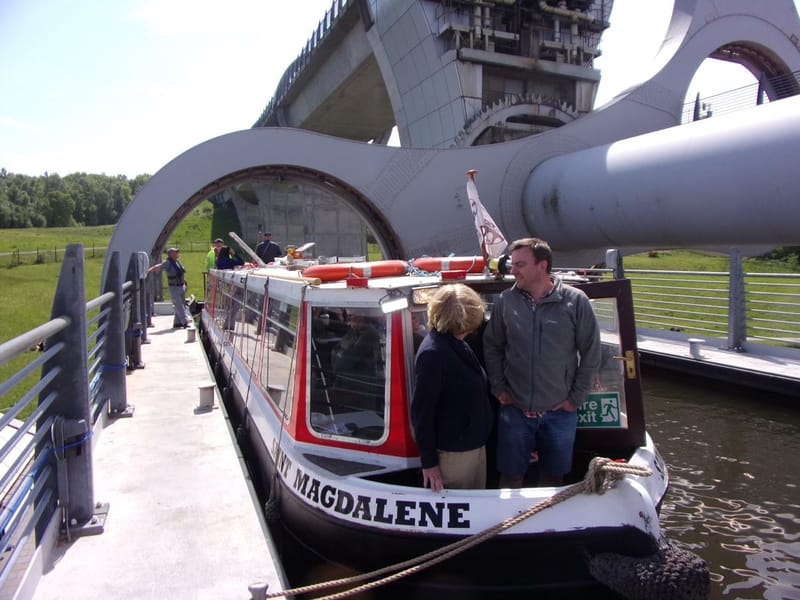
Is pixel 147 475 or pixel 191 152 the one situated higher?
pixel 191 152

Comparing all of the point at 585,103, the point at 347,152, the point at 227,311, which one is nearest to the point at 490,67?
the point at 585,103

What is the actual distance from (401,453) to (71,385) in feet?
6.53

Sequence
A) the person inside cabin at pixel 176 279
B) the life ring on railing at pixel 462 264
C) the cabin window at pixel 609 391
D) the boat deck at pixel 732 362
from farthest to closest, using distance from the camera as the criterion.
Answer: the person inside cabin at pixel 176 279 < the boat deck at pixel 732 362 < the life ring on railing at pixel 462 264 < the cabin window at pixel 609 391

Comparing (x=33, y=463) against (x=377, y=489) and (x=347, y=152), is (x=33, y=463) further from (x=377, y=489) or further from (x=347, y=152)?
(x=347, y=152)

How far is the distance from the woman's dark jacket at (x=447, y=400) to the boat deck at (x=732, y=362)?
21.0 feet

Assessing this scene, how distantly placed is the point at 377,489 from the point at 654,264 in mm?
29913

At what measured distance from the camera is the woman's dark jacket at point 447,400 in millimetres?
3170

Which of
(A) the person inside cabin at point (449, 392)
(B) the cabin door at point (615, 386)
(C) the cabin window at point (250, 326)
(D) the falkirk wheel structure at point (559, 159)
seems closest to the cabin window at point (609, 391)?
(B) the cabin door at point (615, 386)

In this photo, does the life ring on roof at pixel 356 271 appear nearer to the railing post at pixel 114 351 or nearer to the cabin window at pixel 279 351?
the cabin window at pixel 279 351

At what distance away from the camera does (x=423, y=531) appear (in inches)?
127

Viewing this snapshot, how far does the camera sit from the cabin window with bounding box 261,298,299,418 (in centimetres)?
447

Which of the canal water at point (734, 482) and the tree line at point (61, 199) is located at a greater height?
the tree line at point (61, 199)

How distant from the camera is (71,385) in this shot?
343 centimetres

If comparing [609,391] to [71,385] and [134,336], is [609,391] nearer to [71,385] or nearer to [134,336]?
[71,385]
